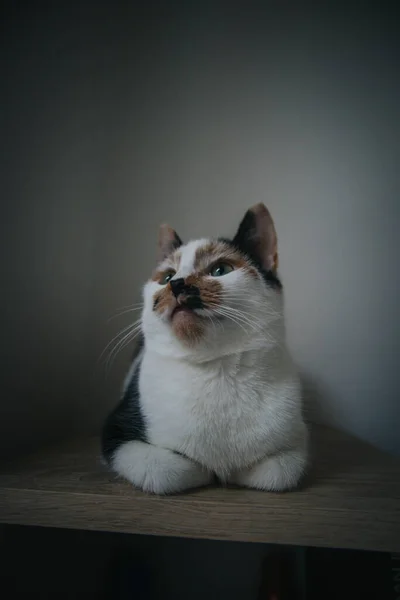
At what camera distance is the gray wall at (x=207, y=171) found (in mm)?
981

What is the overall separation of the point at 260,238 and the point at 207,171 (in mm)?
457

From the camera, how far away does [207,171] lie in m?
1.10

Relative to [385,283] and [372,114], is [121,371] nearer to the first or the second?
[385,283]

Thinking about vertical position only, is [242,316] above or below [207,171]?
below

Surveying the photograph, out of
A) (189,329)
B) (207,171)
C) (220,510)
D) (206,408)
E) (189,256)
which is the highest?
(207,171)

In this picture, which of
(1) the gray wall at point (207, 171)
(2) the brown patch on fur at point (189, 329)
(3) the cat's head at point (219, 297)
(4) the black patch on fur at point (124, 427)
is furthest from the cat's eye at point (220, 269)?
(1) the gray wall at point (207, 171)

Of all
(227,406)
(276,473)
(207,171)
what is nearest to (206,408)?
(227,406)

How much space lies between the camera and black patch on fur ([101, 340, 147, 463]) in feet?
2.20

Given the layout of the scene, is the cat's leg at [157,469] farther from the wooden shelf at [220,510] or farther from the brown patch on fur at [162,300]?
the brown patch on fur at [162,300]

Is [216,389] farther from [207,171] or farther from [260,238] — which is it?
[207,171]

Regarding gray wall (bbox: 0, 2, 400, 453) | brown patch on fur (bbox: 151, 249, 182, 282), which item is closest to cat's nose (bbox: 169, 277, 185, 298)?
brown patch on fur (bbox: 151, 249, 182, 282)

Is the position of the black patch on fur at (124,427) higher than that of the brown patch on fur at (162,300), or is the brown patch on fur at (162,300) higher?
the brown patch on fur at (162,300)

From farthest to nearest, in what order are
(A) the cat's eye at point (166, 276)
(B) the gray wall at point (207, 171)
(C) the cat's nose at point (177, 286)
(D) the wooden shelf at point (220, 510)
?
(B) the gray wall at point (207, 171) < (A) the cat's eye at point (166, 276) < (C) the cat's nose at point (177, 286) < (D) the wooden shelf at point (220, 510)

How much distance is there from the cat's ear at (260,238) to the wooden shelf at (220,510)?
15.2 inches
